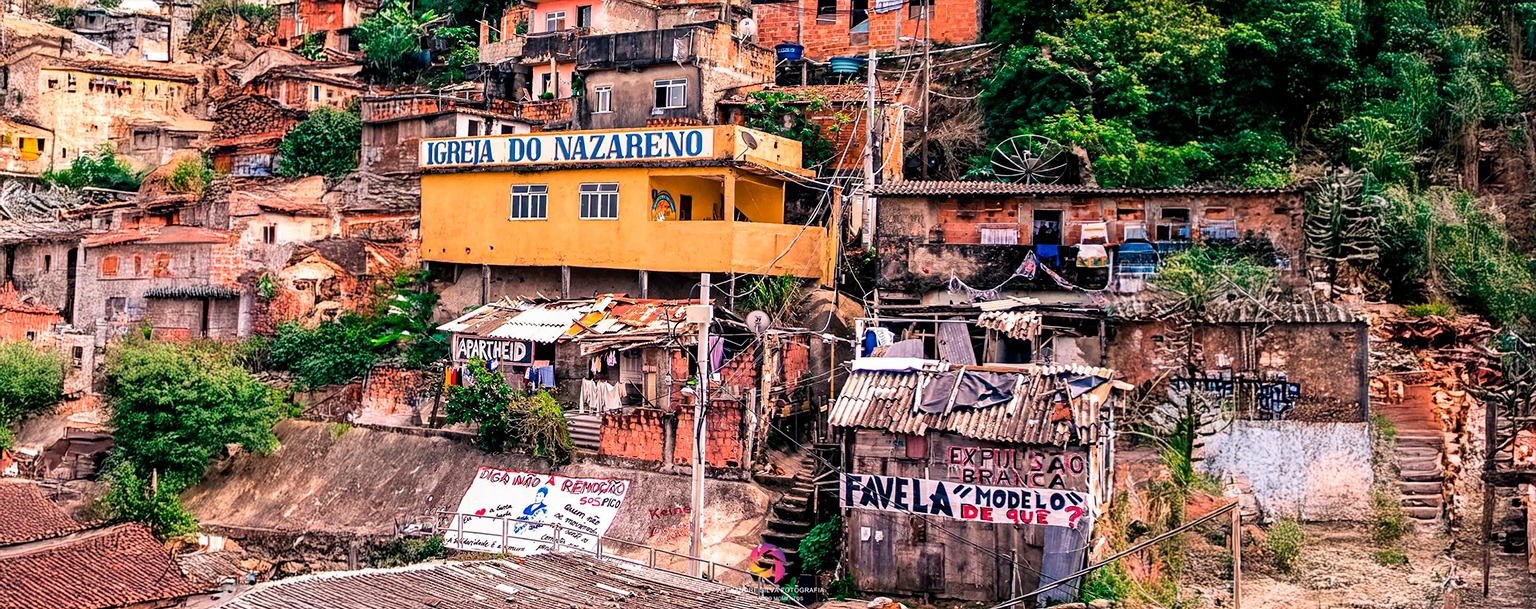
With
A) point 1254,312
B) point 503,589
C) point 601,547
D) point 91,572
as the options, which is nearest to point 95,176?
point 91,572

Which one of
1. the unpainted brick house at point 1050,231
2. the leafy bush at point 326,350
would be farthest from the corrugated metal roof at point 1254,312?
the leafy bush at point 326,350

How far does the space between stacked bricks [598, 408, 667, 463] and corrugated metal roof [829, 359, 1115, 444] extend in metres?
4.64

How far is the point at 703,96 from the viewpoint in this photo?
1299 inches

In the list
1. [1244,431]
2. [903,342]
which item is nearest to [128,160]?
[903,342]

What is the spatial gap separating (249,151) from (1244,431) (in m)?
26.6

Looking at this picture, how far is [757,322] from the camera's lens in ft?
88.7

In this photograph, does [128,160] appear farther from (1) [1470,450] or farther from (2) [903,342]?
(1) [1470,450]

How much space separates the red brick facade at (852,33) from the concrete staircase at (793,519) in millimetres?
13966

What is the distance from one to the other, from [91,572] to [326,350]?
7.89 m

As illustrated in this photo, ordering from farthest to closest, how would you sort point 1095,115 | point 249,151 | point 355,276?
point 249,151
point 355,276
point 1095,115

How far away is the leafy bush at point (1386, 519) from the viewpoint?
22.9 m

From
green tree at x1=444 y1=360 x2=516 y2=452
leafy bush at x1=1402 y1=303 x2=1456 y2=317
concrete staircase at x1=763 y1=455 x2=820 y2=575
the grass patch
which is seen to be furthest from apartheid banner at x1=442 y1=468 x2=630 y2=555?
leafy bush at x1=1402 y1=303 x2=1456 y2=317

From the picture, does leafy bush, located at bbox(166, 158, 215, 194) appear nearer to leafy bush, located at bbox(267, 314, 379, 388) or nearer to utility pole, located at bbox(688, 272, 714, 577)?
leafy bush, located at bbox(267, 314, 379, 388)

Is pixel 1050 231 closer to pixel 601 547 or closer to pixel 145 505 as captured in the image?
pixel 601 547
